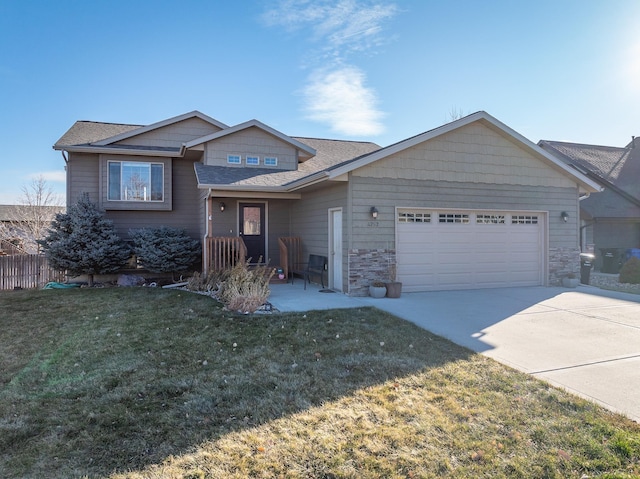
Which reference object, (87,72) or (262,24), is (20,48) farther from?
(262,24)

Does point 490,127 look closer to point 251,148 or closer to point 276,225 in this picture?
point 276,225

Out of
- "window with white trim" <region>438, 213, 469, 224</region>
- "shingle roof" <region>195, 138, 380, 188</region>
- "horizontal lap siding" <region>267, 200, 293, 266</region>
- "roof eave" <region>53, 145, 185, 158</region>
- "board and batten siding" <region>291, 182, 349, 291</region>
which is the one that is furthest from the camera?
"horizontal lap siding" <region>267, 200, 293, 266</region>

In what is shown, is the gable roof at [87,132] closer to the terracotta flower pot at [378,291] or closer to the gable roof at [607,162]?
the terracotta flower pot at [378,291]

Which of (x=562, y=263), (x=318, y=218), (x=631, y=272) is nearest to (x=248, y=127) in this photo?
(x=318, y=218)

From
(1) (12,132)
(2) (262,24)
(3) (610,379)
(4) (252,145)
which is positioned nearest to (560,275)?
(3) (610,379)

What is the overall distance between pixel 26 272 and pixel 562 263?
16.1 metres

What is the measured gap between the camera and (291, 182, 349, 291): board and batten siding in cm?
990

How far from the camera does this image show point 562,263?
38.8 ft

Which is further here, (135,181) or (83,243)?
(135,181)

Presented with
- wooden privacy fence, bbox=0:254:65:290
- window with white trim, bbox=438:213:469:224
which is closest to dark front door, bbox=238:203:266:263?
wooden privacy fence, bbox=0:254:65:290

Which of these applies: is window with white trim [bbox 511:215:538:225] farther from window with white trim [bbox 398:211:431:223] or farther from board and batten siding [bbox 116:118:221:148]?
board and batten siding [bbox 116:118:221:148]

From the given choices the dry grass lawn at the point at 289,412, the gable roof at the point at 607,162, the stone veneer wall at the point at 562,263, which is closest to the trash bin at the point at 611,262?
the gable roof at the point at 607,162

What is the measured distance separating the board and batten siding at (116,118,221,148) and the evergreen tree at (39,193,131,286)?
258cm

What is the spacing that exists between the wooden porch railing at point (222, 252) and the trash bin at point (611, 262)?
1460 cm
